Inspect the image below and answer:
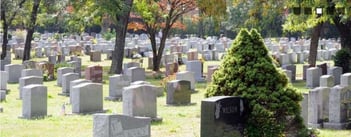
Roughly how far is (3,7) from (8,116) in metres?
18.6

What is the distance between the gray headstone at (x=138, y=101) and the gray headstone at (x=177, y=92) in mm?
4224

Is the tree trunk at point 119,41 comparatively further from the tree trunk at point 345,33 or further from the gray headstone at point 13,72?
the tree trunk at point 345,33

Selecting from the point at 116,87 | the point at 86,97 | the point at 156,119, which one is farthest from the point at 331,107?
the point at 116,87

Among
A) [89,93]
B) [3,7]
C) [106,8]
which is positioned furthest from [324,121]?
[3,7]

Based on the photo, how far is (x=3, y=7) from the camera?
35.5 metres

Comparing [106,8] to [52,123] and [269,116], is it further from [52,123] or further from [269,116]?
[269,116]

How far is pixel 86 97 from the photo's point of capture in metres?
18.2

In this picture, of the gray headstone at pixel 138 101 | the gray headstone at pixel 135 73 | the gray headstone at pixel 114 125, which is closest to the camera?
the gray headstone at pixel 114 125

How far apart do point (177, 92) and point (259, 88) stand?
28.6ft

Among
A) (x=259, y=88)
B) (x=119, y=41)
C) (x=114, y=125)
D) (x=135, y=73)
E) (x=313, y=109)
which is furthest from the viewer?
(x=119, y=41)

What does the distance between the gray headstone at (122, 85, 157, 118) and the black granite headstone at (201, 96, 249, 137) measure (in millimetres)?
4605

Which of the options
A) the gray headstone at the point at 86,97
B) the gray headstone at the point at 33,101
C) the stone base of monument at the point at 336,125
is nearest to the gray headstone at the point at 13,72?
the gray headstone at the point at 86,97

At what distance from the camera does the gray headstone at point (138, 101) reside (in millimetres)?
16344

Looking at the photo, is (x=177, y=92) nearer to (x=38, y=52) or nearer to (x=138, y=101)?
(x=138, y=101)
